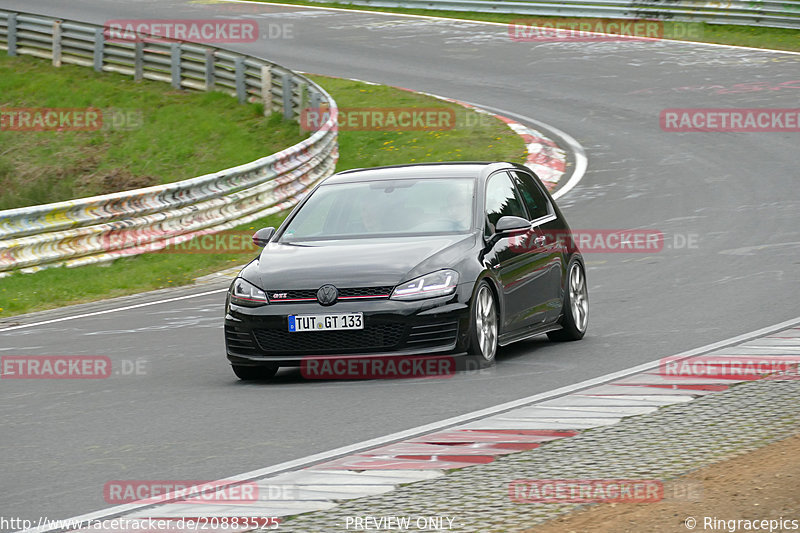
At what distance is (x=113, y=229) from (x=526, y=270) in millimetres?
8289

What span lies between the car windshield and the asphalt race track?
3.75ft

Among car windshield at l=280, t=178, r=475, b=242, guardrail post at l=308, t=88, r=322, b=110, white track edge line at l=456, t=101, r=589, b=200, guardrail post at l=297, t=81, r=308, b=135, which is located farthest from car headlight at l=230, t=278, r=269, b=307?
guardrail post at l=297, t=81, r=308, b=135

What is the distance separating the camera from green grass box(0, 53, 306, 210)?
2512 cm

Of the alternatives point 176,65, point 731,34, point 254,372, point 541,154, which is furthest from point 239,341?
point 731,34

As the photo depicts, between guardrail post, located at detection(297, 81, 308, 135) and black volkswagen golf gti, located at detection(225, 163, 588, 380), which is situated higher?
black volkswagen golf gti, located at detection(225, 163, 588, 380)

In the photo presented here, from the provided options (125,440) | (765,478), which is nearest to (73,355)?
(125,440)

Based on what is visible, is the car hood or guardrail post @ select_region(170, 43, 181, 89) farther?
guardrail post @ select_region(170, 43, 181, 89)

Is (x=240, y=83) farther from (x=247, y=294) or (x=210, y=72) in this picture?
(x=247, y=294)

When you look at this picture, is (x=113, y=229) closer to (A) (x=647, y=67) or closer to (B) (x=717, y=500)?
(B) (x=717, y=500)

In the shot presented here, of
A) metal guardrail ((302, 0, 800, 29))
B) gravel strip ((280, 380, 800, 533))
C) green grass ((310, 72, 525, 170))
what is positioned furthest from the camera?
metal guardrail ((302, 0, 800, 29))

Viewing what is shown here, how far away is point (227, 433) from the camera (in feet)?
26.1

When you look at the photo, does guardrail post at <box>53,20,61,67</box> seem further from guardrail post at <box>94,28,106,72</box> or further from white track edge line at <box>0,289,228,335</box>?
white track edge line at <box>0,289,228,335</box>

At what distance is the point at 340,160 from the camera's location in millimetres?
24797

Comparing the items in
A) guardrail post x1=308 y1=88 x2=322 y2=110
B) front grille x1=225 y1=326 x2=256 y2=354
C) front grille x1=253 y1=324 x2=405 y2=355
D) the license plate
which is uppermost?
the license plate
